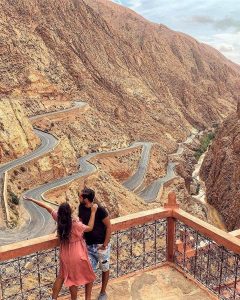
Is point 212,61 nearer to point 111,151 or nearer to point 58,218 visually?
point 111,151

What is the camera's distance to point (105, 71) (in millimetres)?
78625

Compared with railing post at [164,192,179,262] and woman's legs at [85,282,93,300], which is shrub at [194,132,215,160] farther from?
woman's legs at [85,282,93,300]

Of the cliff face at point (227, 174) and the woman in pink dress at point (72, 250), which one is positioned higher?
the woman in pink dress at point (72, 250)

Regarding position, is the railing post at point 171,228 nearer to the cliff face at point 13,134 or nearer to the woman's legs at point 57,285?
the woman's legs at point 57,285

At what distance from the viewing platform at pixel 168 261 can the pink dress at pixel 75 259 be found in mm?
576

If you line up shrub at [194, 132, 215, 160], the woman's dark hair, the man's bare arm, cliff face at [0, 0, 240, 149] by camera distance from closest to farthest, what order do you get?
the woman's dark hair < the man's bare arm < cliff face at [0, 0, 240, 149] < shrub at [194, 132, 215, 160]

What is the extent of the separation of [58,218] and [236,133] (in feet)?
149

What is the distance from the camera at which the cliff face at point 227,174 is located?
38922 mm

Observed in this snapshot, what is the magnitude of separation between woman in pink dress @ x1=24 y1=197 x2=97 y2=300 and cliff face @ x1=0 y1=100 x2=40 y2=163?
87.3ft

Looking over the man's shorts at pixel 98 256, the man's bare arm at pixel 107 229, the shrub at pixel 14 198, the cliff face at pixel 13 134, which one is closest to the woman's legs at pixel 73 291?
the man's shorts at pixel 98 256

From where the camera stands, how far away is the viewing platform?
22.9 ft

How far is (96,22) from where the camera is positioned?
90.3 metres

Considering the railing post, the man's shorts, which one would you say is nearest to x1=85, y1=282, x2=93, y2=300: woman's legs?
the man's shorts

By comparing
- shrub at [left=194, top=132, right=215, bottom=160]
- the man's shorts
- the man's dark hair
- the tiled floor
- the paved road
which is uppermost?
the man's dark hair
